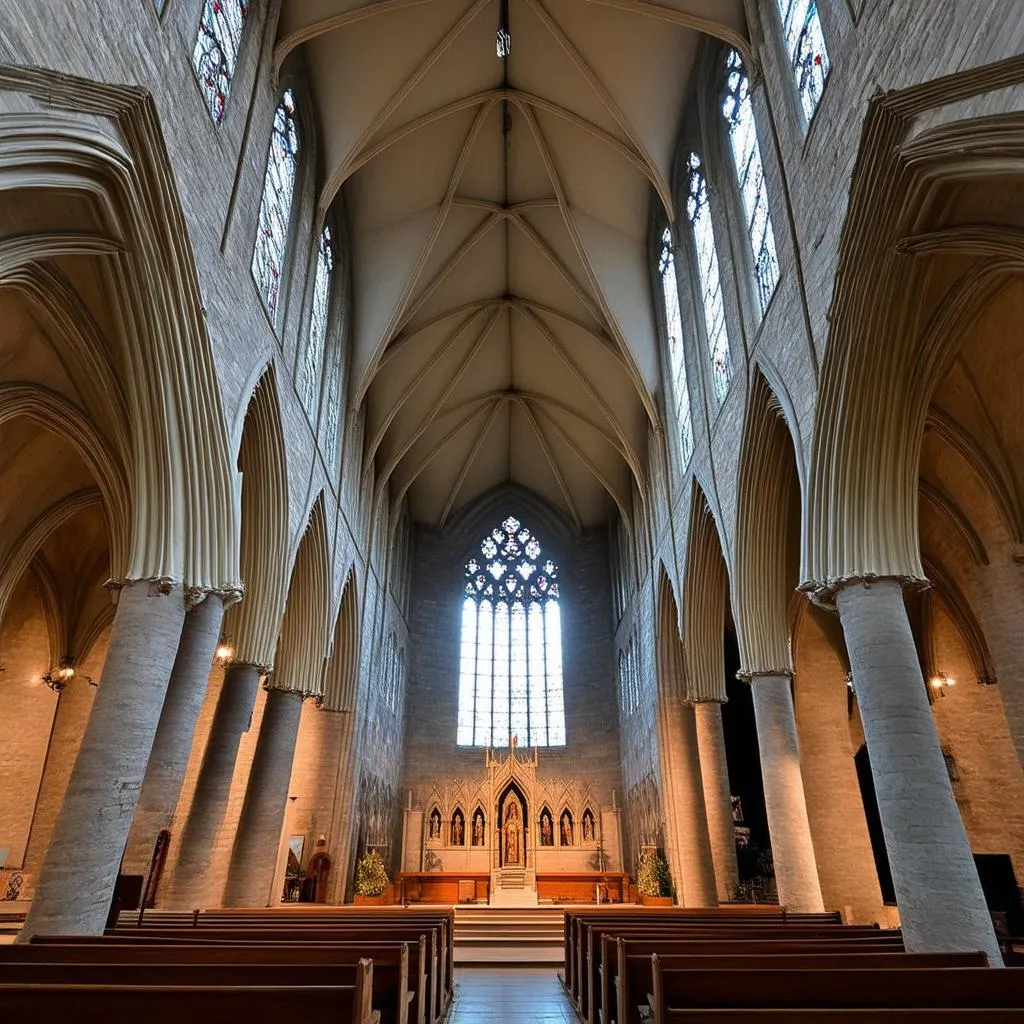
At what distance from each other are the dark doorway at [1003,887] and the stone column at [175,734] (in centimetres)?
1251

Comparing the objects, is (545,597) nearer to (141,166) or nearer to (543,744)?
(543,744)

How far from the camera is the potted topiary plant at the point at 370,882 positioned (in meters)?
16.3

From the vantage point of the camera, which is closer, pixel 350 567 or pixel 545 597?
pixel 350 567

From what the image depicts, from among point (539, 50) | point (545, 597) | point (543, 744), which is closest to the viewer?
point (539, 50)

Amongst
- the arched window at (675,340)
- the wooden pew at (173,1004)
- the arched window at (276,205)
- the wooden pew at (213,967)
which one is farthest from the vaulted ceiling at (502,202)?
the wooden pew at (173,1004)

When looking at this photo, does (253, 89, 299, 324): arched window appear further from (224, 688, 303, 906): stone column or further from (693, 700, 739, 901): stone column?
(693, 700, 739, 901): stone column

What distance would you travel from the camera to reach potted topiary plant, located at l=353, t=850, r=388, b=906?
16.3 meters

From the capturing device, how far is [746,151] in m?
11.9

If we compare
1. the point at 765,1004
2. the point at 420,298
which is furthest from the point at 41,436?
the point at 765,1004

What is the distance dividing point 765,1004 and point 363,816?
1570 cm

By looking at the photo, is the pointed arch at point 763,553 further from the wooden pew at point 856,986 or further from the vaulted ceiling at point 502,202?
the wooden pew at point 856,986

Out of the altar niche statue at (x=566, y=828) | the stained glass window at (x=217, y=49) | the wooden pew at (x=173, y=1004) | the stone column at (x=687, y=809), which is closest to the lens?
the wooden pew at (x=173, y=1004)

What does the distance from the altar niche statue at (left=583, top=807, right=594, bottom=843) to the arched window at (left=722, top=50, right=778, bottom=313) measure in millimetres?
15842

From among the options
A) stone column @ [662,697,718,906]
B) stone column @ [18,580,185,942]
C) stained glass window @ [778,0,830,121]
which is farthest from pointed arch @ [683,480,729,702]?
stone column @ [18,580,185,942]
